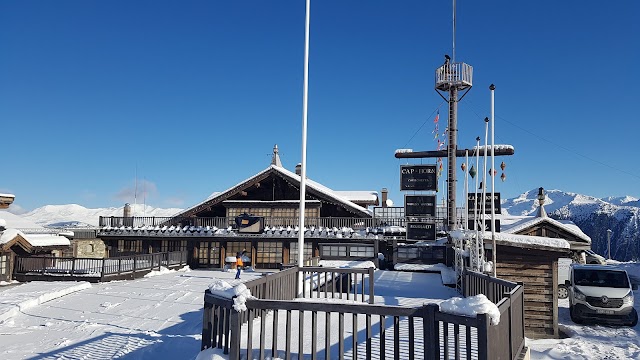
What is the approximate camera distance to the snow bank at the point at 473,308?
4598mm

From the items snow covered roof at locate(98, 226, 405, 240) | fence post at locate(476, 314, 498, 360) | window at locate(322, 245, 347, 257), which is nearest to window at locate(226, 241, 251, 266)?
snow covered roof at locate(98, 226, 405, 240)

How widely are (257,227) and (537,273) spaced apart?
18.6 metres

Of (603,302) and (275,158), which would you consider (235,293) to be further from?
(275,158)

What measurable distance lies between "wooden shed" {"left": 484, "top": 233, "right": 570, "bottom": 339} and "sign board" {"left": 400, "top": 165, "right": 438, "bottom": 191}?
6362mm

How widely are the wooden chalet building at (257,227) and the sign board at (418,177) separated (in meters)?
7.40

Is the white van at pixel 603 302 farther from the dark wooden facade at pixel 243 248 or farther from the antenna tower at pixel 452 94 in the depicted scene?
the dark wooden facade at pixel 243 248

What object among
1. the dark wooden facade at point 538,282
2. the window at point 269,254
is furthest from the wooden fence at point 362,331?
the window at point 269,254

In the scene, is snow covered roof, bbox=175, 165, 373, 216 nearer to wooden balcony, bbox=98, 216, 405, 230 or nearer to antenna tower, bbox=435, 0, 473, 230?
wooden balcony, bbox=98, 216, 405, 230

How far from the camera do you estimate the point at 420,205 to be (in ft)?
71.4

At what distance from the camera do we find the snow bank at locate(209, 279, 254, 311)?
18.9ft

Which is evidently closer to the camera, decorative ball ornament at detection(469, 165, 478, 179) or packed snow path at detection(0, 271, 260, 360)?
packed snow path at detection(0, 271, 260, 360)

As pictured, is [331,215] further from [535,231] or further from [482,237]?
[482,237]

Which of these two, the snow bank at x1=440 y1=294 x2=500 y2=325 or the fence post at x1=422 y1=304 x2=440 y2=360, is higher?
the snow bank at x1=440 y1=294 x2=500 y2=325

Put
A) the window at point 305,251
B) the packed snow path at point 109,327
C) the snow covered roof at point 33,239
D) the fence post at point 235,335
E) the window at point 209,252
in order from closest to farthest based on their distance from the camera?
the fence post at point 235,335 → the packed snow path at point 109,327 → the snow covered roof at point 33,239 → the window at point 305,251 → the window at point 209,252
